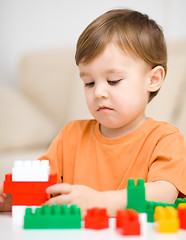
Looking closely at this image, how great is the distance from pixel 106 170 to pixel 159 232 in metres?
0.48

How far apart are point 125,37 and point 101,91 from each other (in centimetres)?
17

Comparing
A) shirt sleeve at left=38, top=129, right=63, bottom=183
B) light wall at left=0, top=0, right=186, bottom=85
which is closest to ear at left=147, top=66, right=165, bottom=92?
shirt sleeve at left=38, top=129, right=63, bottom=183

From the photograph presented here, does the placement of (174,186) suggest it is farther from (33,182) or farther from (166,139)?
(33,182)

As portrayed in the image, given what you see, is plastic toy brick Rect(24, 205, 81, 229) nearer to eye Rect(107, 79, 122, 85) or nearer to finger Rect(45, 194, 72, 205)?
finger Rect(45, 194, 72, 205)

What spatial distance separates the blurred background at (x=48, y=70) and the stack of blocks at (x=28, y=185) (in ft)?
3.29

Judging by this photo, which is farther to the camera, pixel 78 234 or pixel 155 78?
pixel 155 78

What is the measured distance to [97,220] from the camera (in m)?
0.65

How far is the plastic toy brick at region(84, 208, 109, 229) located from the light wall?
2.05m

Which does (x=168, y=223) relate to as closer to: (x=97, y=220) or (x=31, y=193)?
(x=97, y=220)

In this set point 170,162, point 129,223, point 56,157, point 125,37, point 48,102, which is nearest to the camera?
point 129,223

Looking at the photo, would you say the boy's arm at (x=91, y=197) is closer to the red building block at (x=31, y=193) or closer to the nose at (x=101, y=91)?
the red building block at (x=31, y=193)

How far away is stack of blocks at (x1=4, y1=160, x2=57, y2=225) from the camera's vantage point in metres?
0.78

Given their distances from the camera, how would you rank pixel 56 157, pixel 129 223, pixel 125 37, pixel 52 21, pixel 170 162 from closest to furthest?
pixel 129 223 < pixel 170 162 < pixel 125 37 < pixel 56 157 < pixel 52 21

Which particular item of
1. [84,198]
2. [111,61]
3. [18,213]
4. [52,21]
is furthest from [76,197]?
[52,21]
